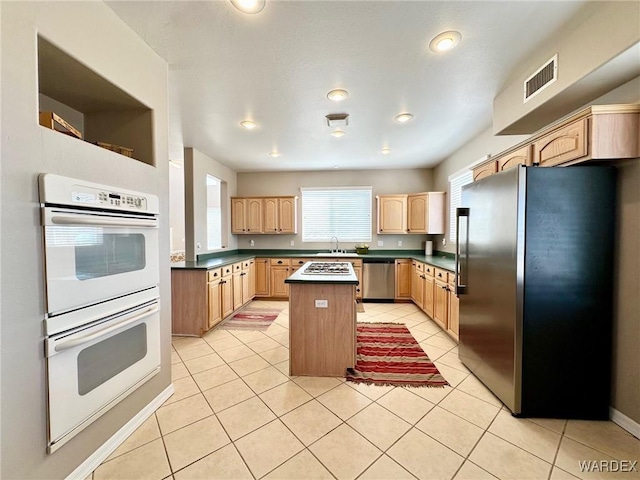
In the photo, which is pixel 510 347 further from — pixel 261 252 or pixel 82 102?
pixel 261 252

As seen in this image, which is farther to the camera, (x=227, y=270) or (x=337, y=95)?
(x=227, y=270)

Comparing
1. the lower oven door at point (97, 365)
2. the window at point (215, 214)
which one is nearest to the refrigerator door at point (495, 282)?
the lower oven door at point (97, 365)

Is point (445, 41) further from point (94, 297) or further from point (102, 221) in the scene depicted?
point (94, 297)

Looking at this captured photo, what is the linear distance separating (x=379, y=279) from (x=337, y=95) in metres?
3.40

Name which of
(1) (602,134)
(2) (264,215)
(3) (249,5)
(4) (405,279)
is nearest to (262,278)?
(2) (264,215)

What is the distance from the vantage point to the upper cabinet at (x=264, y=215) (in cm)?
541

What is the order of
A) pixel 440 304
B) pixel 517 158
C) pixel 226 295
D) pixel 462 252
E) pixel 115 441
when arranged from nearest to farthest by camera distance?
pixel 115 441, pixel 517 158, pixel 462 252, pixel 440 304, pixel 226 295

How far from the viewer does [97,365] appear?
1.51m

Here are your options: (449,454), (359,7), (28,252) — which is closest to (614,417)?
(449,454)

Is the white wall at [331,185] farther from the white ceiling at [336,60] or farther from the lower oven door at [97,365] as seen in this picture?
the lower oven door at [97,365]

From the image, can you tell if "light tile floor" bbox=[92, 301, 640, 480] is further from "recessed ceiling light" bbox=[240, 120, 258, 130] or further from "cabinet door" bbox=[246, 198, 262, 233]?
"cabinet door" bbox=[246, 198, 262, 233]

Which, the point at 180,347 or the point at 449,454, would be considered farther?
the point at 180,347

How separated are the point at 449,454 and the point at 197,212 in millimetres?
4134

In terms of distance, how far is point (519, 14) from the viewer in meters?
1.58
